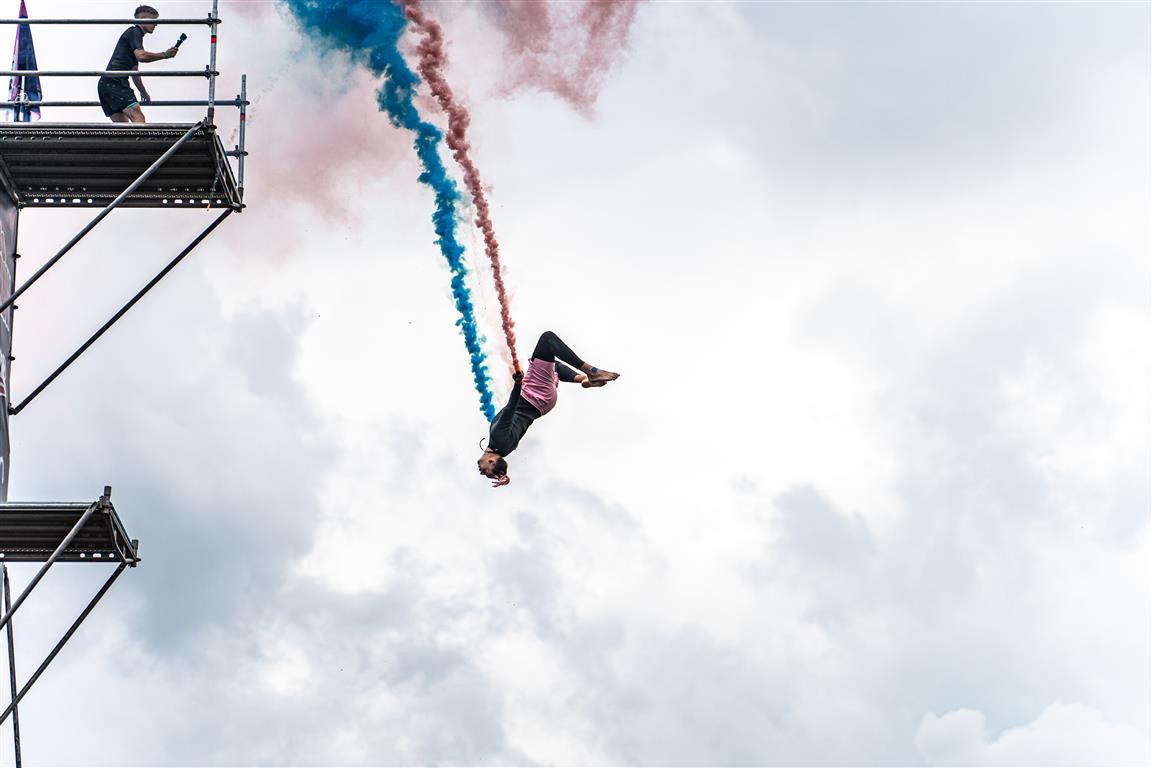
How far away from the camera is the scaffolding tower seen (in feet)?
99.9

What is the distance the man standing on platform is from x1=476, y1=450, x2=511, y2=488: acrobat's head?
28.3 feet

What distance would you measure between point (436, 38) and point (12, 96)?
795 cm

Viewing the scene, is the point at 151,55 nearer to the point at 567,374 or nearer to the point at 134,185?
the point at 134,185

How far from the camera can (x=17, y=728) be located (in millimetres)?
31422

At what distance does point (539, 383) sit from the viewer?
121 ft

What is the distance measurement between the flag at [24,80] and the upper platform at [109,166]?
773mm

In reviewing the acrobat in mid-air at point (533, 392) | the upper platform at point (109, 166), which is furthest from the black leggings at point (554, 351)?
the upper platform at point (109, 166)

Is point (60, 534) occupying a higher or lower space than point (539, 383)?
lower

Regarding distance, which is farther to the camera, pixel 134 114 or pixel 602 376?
pixel 602 376

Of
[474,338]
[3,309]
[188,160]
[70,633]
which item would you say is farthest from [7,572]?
[474,338]

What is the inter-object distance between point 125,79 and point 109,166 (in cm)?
144

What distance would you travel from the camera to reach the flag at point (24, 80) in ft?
107

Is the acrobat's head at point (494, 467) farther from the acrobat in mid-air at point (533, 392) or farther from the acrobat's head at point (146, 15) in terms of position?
the acrobat's head at point (146, 15)

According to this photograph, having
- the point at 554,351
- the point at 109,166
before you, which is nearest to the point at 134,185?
the point at 109,166
